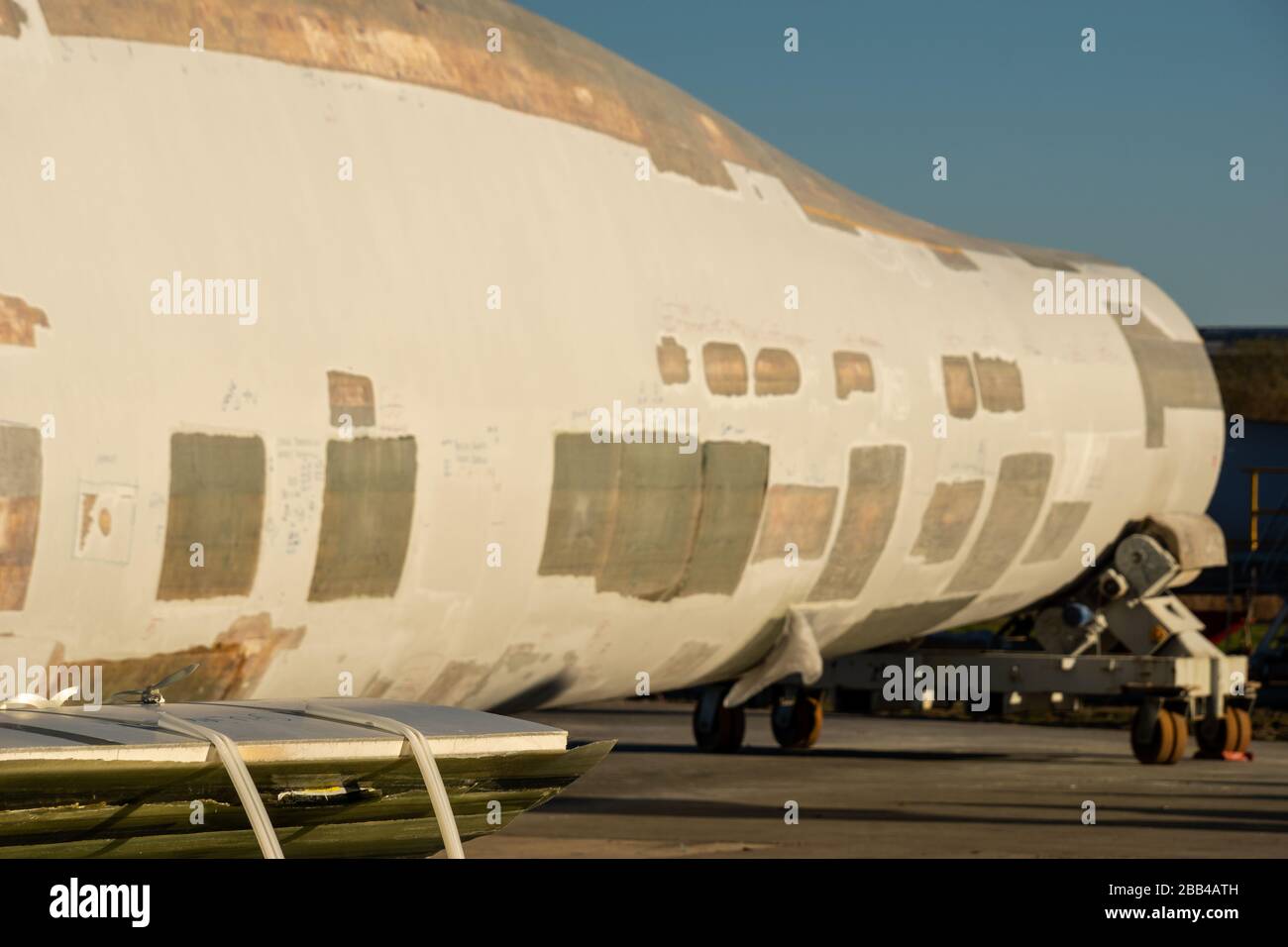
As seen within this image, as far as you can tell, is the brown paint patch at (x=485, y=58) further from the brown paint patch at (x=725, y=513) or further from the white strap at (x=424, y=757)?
the white strap at (x=424, y=757)

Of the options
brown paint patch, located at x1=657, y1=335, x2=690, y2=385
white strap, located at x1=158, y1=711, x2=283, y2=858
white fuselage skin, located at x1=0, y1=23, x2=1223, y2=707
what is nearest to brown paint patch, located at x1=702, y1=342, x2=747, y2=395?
white fuselage skin, located at x1=0, y1=23, x2=1223, y2=707

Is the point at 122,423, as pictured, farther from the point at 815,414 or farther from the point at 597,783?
the point at 597,783

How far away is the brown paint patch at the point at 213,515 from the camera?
8.08 m

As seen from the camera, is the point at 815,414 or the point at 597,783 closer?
the point at 815,414

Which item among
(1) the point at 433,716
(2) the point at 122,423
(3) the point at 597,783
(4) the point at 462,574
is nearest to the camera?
(1) the point at 433,716

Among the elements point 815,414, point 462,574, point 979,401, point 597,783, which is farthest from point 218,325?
point 597,783

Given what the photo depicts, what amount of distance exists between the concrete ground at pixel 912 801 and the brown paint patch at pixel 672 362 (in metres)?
3.85

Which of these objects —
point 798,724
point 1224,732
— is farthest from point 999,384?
point 798,724

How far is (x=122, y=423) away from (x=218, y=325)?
0.66m

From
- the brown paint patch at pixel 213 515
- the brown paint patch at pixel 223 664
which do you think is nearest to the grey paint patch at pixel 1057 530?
the brown paint patch at pixel 223 664

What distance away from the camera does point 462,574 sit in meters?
9.59

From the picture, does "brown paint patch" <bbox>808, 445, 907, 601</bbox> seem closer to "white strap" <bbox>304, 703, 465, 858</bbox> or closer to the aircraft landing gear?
"white strap" <bbox>304, 703, 465, 858</bbox>

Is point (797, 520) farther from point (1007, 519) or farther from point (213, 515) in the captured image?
point (213, 515)

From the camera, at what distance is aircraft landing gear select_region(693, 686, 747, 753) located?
2125 centimetres
